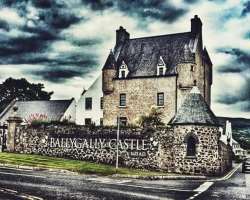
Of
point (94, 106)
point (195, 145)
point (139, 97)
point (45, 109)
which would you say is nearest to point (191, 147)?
point (195, 145)

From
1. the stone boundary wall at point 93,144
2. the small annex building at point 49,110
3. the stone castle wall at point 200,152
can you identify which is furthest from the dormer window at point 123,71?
the stone castle wall at point 200,152

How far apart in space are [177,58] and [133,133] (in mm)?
17147

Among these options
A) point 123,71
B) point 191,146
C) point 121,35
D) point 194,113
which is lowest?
point 191,146

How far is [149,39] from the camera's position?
50188 millimetres

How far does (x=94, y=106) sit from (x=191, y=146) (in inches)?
1061

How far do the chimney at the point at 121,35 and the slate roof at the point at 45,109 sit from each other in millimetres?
17513

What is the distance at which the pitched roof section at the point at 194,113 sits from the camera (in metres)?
30.1

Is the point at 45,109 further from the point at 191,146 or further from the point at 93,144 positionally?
the point at 191,146

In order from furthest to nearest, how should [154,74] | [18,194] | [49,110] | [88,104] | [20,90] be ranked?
[20,90] < [49,110] < [88,104] < [154,74] < [18,194]

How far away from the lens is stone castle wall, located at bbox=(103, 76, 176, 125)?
44.9 meters

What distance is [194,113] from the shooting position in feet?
100

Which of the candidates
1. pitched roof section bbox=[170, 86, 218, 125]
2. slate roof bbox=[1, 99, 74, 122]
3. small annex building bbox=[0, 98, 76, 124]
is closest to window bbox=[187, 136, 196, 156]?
pitched roof section bbox=[170, 86, 218, 125]

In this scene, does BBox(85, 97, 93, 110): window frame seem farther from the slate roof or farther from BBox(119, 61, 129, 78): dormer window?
BBox(119, 61, 129, 78): dormer window

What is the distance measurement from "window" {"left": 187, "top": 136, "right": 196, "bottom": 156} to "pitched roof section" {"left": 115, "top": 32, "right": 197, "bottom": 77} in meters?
15.7
